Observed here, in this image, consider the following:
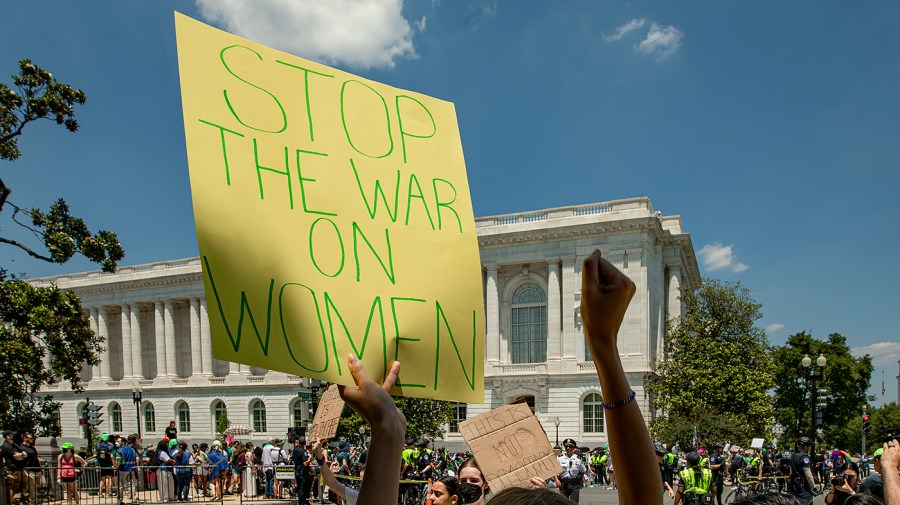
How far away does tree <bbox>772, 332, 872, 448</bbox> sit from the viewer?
216 feet

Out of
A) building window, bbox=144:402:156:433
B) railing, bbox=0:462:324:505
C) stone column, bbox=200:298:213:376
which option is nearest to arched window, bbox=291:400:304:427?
stone column, bbox=200:298:213:376

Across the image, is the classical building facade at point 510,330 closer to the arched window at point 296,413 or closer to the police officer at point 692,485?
the arched window at point 296,413

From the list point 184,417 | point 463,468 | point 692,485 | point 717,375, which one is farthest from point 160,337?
point 463,468

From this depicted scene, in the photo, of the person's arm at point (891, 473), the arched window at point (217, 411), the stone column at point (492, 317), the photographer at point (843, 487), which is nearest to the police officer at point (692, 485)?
the photographer at point (843, 487)

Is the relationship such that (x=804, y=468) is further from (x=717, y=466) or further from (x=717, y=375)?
(x=717, y=375)

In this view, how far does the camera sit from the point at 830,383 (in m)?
66.4

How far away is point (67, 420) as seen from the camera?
210ft

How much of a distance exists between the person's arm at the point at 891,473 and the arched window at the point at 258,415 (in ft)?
182

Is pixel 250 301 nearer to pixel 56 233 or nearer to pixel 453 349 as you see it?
pixel 453 349

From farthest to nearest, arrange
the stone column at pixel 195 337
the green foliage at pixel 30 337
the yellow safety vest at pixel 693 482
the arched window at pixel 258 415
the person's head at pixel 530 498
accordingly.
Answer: the stone column at pixel 195 337 < the arched window at pixel 258 415 < the green foliage at pixel 30 337 < the yellow safety vest at pixel 693 482 < the person's head at pixel 530 498

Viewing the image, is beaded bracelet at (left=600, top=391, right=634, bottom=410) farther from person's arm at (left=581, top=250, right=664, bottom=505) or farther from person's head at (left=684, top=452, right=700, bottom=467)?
person's head at (left=684, top=452, right=700, bottom=467)

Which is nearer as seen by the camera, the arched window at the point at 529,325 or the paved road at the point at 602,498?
the paved road at the point at 602,498

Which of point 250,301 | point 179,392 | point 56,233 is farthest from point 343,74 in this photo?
point 179,392

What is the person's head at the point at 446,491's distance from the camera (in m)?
5.19
